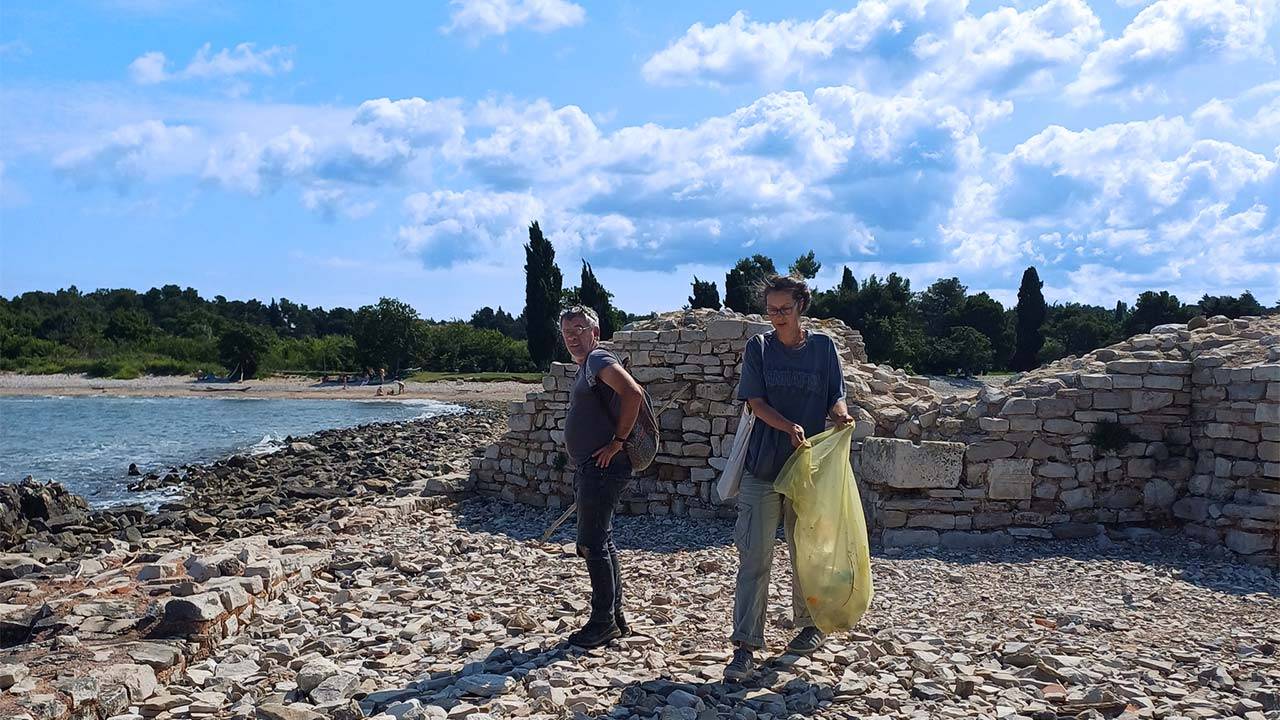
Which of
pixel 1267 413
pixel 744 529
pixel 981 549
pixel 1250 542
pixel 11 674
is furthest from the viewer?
pixel 981 549

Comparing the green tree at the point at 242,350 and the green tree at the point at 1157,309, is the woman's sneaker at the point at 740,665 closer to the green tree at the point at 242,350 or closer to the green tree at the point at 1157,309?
the green tree at the point at 1157,309

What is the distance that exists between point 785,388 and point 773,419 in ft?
0.70

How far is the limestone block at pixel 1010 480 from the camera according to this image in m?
8.09

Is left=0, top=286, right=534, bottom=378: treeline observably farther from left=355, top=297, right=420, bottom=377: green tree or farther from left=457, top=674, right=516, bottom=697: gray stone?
left=457, top=674, right=516, bottom=697: gray stone

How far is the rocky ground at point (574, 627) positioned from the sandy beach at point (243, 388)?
124ft

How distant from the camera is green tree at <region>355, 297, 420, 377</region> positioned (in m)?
56.2

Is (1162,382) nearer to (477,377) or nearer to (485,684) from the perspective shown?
(485,684)

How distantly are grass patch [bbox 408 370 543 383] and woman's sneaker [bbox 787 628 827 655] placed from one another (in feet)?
153

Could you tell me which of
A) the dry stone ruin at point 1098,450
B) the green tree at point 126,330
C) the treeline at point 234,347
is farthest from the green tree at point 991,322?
the green tree at point 126,330

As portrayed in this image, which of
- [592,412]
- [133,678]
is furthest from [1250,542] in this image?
[133,678]

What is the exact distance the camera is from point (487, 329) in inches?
2689

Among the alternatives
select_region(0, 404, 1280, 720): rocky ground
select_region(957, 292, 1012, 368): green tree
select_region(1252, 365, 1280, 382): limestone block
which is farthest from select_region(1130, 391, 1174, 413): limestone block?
select_region(957, 292, 1012, 368): green tree

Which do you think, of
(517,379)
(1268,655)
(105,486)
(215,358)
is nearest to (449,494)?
(1268,655)

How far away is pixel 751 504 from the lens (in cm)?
475
